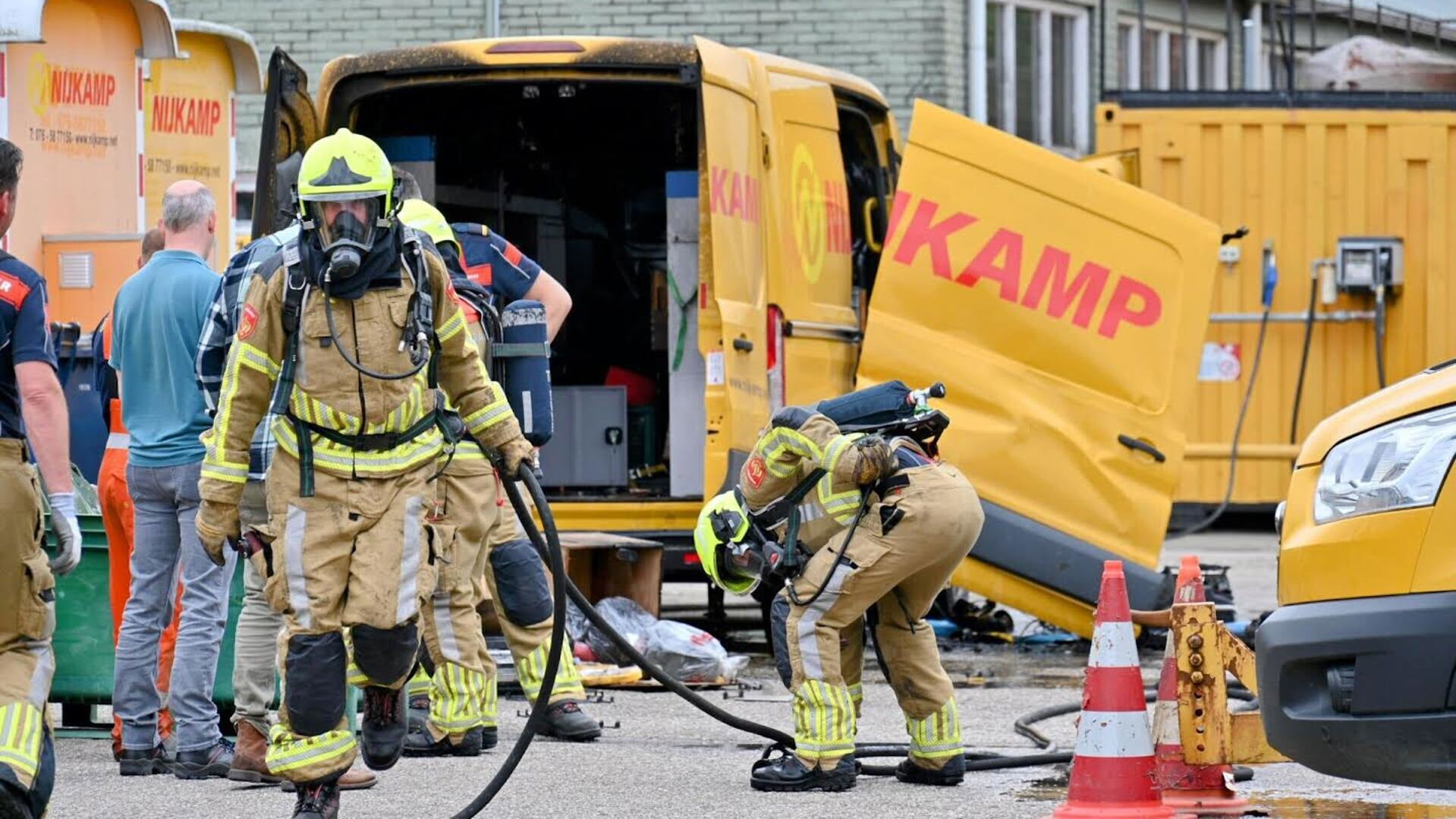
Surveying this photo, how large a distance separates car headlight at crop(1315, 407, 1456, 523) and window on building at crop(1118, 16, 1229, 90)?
19.7 meters

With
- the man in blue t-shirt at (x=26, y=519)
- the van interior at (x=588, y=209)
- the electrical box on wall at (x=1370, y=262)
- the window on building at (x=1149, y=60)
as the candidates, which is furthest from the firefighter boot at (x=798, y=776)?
the window on building at (x=1149, y=60)

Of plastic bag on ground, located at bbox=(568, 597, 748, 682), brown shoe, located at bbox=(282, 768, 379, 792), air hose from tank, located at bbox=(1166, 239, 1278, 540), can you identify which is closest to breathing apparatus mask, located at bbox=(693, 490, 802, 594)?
brown shoe, located at bbox=(282, 768, 379, 792)

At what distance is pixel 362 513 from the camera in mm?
5750

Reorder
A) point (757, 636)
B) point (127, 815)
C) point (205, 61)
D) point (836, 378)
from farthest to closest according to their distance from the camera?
point (205, 61), point (757, 636), point (836, 378), point (127, 815)

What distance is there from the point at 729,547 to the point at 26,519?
226 cm

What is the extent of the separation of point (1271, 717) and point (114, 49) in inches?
323

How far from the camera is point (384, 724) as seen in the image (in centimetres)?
620

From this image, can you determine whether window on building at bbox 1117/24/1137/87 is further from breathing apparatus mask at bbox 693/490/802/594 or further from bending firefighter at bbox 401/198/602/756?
breathing apparatus mask at bbox 693/490/802/594

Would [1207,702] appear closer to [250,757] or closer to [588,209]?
[250,757]

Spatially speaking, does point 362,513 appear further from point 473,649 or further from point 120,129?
point 120,129

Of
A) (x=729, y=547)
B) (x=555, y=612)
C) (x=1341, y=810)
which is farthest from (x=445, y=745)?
(x=1341, y=810)

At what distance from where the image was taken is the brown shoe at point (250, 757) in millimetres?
6859

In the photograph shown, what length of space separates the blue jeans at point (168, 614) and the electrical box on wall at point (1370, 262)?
31.8 feet

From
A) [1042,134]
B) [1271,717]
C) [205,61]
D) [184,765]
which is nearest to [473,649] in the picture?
[184,765]
